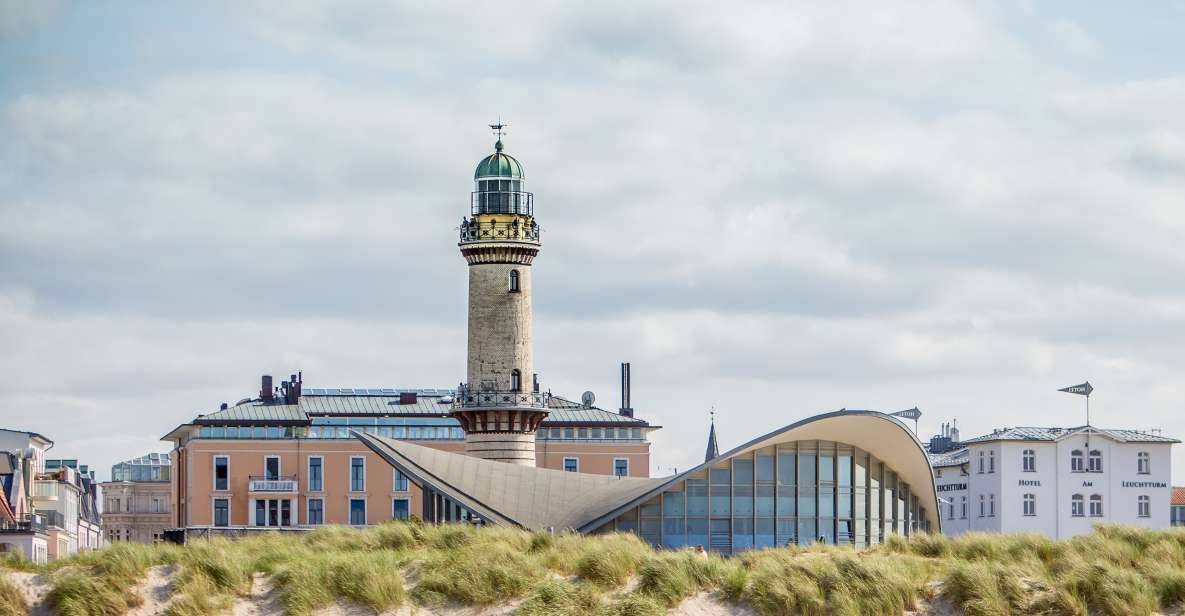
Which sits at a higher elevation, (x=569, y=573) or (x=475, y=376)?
(x=475, y=376)

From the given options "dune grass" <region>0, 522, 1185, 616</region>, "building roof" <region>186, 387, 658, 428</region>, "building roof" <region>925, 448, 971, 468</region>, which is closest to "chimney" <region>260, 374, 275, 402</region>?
"building roof" <region>186, 387, 658, 428</region>

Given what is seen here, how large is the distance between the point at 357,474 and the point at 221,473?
302 inches

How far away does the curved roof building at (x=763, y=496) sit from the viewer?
Answer: 5866cm

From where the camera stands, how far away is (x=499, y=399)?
255 feet

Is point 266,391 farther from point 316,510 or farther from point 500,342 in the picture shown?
point 500,342

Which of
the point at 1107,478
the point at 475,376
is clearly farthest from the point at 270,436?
the point at 1107,478

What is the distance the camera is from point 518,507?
6481 centimetres

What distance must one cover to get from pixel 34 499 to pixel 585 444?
34.8m

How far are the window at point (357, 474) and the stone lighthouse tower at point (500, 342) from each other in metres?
35.8

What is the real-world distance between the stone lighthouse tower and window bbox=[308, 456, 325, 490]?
119 feet

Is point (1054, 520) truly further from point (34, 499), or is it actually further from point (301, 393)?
point (34, 499)

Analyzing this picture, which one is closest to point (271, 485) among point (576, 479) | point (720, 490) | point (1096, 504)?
point (1096, 504)

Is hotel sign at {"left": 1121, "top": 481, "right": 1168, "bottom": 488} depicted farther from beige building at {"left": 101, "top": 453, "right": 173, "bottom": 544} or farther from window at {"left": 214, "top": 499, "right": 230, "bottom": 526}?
beige building at {"left": 101, "top": 453, "right": 173, "bottom": 544}

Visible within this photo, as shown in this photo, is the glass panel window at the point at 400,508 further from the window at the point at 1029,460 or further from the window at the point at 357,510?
the window at the point at 1029,460
